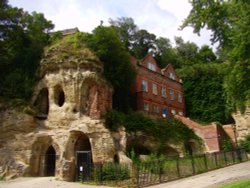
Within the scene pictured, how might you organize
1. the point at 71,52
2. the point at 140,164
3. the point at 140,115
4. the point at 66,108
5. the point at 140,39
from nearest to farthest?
the point at 140,164 < the point at 66,108 < the point at 71,52 < the point at 140,115 < the point at 140,39

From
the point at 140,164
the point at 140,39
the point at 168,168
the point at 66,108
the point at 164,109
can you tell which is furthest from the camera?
the point at 140,39

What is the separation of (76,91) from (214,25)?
14.8m

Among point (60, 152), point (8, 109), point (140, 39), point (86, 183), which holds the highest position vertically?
point (140, 39)

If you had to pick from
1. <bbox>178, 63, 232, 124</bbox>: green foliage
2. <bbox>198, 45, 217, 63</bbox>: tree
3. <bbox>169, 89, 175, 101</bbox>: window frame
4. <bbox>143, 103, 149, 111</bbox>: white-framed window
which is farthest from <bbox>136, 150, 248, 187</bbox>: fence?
<bbox>198, 45, 217, 63</bbox>: tree

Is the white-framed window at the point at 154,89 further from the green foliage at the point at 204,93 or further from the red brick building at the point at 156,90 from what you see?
the green foliage at the point at 204,93

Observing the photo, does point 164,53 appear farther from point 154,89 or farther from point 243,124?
point 243,124

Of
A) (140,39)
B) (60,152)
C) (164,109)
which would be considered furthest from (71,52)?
(140,39)

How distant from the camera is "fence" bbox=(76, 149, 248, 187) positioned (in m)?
18.8

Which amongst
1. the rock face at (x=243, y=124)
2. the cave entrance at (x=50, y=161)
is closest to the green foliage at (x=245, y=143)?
the rock face at (x=243, y=124)

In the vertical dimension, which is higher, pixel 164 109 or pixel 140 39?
pixel 140 39

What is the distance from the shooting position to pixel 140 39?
2347 inches

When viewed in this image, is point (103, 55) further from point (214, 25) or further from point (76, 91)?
point (214, 25)

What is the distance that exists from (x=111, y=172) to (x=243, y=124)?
89.5ft

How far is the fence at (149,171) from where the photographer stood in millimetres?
18766
